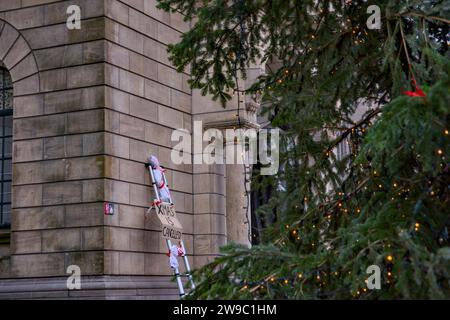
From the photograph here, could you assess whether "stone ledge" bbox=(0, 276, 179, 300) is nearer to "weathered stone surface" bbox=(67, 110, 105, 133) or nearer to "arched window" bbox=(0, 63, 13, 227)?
"arched window" bbox=(0, 63, 13, 227)

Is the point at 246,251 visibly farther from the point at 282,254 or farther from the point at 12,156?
the point at 12,156

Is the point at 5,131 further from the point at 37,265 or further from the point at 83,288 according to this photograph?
the point at 83,288

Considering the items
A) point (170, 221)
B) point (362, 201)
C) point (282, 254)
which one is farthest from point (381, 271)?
point (170, 221)

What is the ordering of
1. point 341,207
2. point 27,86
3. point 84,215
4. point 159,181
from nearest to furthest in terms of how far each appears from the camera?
point 341,207
point 84,215
point 27,86
point 159,181

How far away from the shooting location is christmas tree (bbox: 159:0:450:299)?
6023 mm

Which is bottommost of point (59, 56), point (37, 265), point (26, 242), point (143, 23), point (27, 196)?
point (37, 265)

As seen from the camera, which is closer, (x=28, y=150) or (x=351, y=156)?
(x=351, y=156)

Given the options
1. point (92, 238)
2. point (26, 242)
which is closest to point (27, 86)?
point (26, 242)

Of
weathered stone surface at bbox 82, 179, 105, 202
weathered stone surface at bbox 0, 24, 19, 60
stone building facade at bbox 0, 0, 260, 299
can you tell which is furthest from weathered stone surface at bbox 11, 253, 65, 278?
weathered stone surface at bbox 0, 24, 19, 60

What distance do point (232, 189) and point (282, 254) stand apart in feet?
30.1

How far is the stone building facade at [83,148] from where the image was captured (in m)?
13.0

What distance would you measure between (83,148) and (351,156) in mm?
5718

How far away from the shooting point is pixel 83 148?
1329 cm

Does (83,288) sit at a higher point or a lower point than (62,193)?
lower
